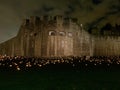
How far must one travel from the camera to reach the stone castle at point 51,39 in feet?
167

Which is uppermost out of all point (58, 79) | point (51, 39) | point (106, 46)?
point (51, 39)

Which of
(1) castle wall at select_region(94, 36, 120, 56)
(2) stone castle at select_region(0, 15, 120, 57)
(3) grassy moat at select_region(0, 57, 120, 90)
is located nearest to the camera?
(3) grassy moat at select_region(0, 57, 120, 90)

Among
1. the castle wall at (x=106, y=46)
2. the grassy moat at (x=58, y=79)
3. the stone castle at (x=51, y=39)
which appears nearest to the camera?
the grassy moat at (x=58, y=79)

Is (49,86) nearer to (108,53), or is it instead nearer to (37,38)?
(37,38)

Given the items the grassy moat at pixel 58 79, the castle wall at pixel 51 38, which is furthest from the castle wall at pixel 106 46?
the grassy moat at pixel 58 79

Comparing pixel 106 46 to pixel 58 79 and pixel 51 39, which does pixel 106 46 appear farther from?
pixel 58 79

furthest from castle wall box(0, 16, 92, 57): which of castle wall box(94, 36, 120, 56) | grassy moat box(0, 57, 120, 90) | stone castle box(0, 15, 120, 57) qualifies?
grassy moat box(0, 57, 120, 90)

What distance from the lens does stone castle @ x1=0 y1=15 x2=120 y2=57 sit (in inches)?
2000

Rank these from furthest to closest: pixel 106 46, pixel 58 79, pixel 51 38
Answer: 1. pixel 106 46
2. pixel 51 38
3. pixel 58 79

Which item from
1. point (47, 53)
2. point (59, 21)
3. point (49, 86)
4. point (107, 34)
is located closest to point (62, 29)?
point (59, 21)

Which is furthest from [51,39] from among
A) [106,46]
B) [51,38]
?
[106,46]

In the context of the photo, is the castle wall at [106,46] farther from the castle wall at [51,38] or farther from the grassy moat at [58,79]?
the grassy moat at [58,79]

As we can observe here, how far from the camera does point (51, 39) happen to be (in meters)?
50.9

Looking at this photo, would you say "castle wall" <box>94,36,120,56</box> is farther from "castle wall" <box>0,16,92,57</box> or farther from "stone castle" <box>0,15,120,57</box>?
"castle wall" <box>0,16,92,57</box>
